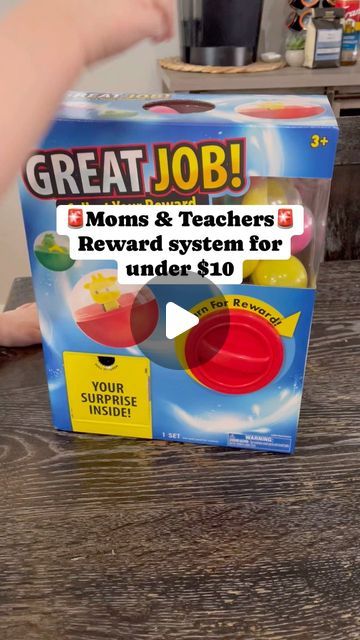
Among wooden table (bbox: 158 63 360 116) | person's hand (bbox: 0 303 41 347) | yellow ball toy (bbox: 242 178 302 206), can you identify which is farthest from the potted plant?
yellow ball toy (bbox: 242 178 302 206)

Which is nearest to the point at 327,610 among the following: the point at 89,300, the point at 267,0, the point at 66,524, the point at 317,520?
the point at 317,520

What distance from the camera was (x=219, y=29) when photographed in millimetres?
1801

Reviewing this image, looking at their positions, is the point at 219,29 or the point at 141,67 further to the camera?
the point at 141,67

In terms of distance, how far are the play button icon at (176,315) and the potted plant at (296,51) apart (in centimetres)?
158

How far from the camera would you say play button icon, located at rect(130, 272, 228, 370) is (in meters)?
0.56

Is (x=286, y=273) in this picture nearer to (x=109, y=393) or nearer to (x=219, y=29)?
(x=109, y=393)

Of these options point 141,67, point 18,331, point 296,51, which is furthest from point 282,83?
point 18,331

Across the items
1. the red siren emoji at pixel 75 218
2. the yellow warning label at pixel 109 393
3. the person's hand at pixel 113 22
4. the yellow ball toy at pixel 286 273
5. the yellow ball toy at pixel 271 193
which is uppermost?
the person's hand at pixel 113 22

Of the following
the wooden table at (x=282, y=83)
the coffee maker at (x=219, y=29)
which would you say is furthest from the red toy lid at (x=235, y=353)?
the coffee maker at (x=219, y=29)

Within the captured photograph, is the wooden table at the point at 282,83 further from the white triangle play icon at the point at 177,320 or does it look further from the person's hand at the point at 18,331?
the white triangle play icon at the point at 177,320

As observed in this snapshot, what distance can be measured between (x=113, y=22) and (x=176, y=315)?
0.25 metres

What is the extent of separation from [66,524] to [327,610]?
0.73 feet

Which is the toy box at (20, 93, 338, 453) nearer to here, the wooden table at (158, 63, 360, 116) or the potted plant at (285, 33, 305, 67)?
the wooden table at (158, 63, 360, 116)

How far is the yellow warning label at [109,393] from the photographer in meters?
0.60
